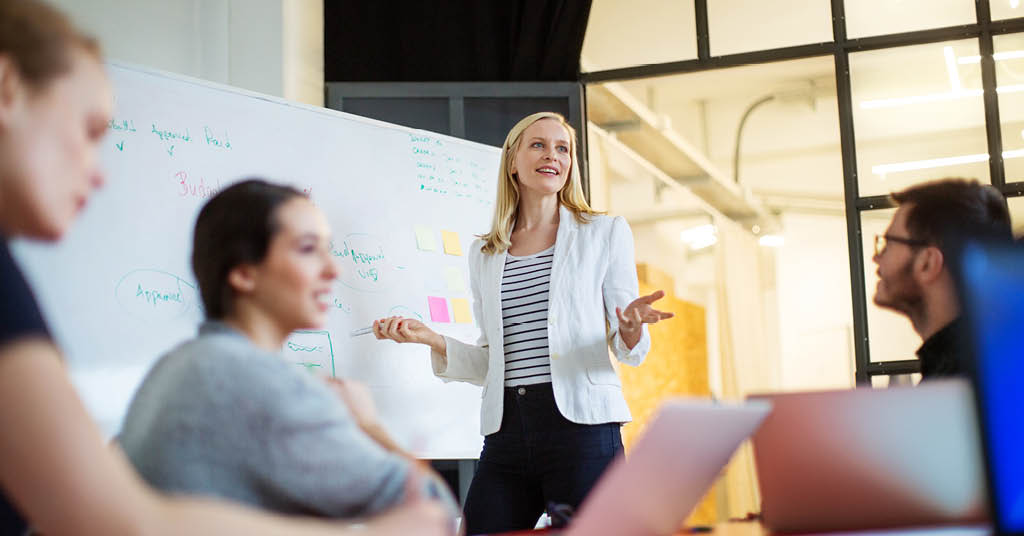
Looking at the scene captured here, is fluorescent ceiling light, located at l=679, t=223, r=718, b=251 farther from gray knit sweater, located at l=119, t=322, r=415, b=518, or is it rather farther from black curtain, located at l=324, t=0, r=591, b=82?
gray knit sweater, located at l=119, t=322, r=415, b=518

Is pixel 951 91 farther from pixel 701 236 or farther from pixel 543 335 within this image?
pixel 701 236

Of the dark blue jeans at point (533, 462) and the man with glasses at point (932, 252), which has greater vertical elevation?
the man with glasses at point (932, 252)

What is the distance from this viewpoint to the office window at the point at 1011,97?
384 centimetres

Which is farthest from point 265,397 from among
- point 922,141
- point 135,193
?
point 922,141

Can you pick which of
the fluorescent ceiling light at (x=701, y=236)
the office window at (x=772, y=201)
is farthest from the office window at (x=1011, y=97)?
the fluorescent ceiling light at (x=701, y=236)

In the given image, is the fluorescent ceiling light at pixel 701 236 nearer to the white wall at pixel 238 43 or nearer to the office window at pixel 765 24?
the office window at pixel 765 24

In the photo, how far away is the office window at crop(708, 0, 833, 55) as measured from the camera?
164 inches

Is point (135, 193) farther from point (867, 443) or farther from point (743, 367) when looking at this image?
point (743, 367)

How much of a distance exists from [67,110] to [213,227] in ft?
1.00

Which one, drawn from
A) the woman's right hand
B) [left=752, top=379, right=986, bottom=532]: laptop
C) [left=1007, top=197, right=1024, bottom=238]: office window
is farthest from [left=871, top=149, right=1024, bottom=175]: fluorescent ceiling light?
[left=752, top=379, right=986, bottom=532]: laptop

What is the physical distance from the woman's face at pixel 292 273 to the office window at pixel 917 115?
3.27 m

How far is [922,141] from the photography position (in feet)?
13.1

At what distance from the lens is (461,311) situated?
11.7ft

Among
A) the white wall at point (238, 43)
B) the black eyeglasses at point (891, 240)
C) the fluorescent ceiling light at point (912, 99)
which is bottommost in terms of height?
the black eyeglasses at point (891, 240)
